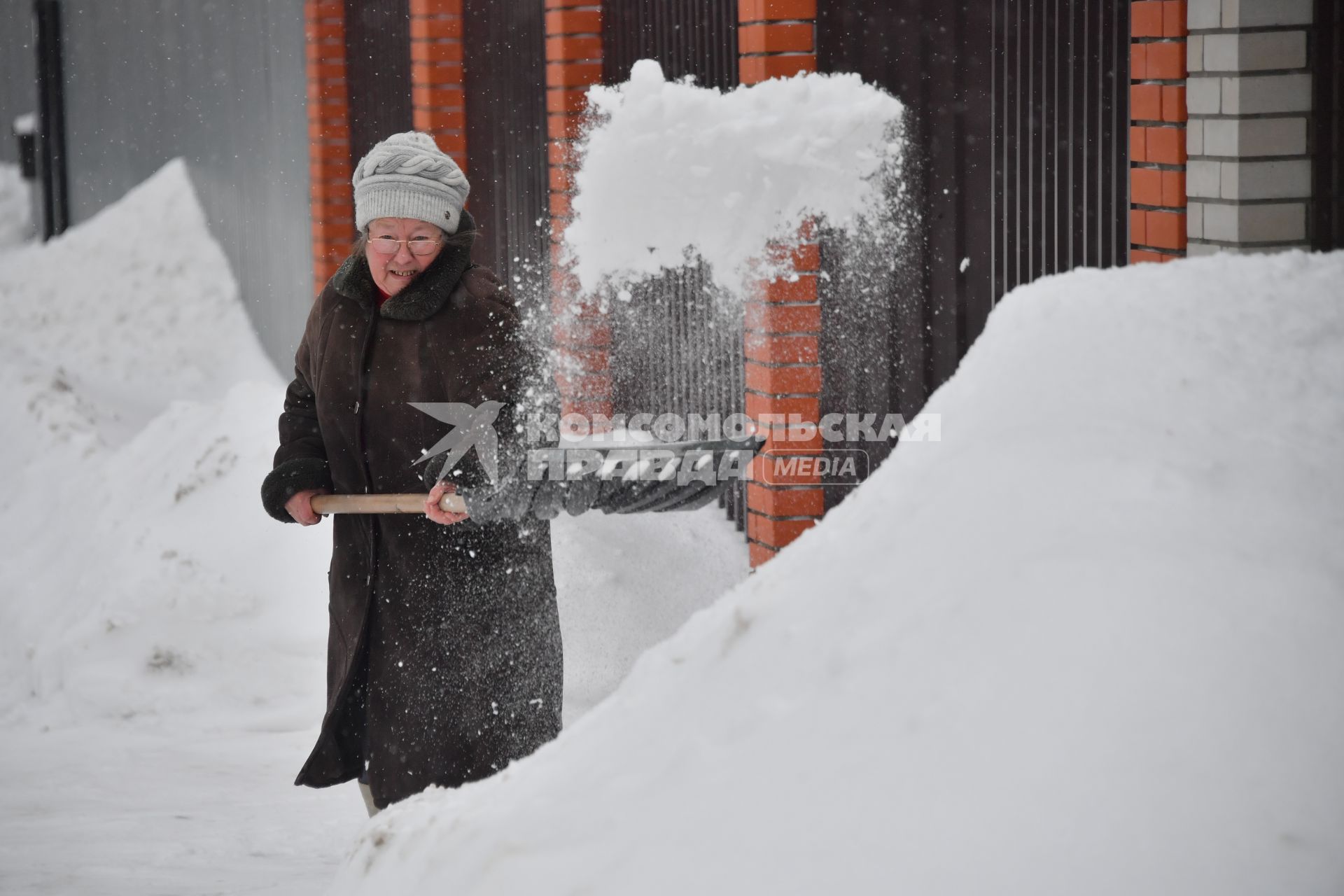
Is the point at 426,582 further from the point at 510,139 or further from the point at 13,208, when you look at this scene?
the point at 13,208

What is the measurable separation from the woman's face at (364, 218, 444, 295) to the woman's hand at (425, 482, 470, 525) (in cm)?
49

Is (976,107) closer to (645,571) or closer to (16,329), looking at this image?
(645,571)

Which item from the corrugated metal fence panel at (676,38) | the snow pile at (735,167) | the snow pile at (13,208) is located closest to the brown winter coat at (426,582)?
the snow pile at (735,167)

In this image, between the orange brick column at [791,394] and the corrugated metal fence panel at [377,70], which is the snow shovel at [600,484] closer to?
the orange brick column at [791,394]

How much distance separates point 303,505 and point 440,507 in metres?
0.46

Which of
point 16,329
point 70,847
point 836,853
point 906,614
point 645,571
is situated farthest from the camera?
point 16,329

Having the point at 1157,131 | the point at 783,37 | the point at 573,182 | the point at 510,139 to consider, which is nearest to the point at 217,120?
the point at 510,139

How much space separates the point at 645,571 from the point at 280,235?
650 cm

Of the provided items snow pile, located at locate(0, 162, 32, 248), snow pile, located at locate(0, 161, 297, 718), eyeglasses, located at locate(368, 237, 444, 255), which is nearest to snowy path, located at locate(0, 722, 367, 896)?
snow pile, located at locate(0, 161, 297, 718)

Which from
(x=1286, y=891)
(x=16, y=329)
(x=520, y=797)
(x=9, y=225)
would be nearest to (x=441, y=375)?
(x=520, y=797)

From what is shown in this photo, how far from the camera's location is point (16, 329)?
42.5 feet

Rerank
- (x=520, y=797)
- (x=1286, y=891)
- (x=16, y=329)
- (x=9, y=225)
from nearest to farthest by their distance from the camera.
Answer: (x=1286, y=891) → (x=520, y=797) → (x=16, y=329) → (x=9, y=225)

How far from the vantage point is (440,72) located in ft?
28.9

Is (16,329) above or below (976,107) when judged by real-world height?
below
